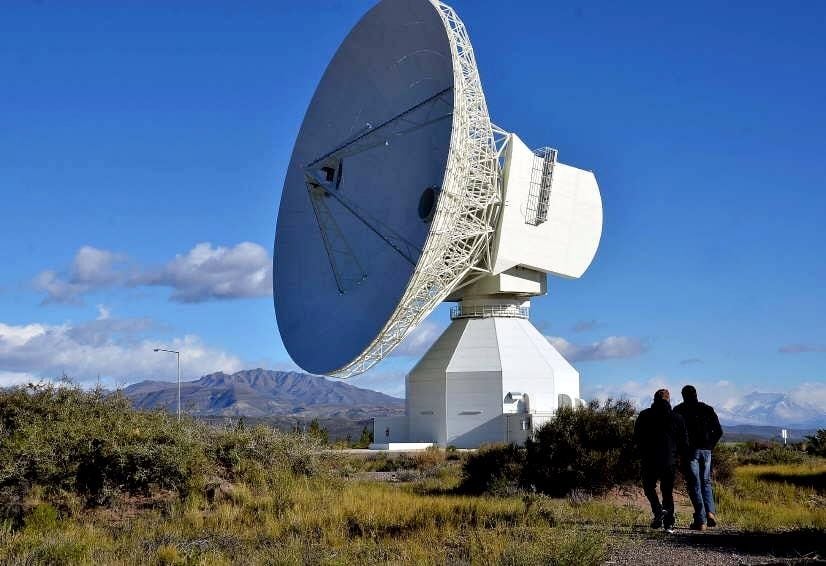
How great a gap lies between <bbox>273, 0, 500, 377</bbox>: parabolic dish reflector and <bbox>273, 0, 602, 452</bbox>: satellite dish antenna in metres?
0.06

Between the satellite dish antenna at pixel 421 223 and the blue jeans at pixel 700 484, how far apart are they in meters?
14.8

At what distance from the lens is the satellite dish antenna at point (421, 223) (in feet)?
91.6

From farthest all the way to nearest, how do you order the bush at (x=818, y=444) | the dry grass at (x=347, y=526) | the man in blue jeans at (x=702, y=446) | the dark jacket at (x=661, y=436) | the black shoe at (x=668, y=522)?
the bush at (x=818, y=444), the man in blue jeans at (x=702, y=446), the dark jacket at (x=661, y=436), the black shoe at (x=668, y=522), the dry grass at (x=347, y=526)

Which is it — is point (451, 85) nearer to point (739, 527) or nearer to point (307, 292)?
point (307, 292)

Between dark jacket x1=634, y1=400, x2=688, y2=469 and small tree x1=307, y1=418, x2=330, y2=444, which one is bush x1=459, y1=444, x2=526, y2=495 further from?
dark jacket x1=634, y1=400, x2=688, y2=469

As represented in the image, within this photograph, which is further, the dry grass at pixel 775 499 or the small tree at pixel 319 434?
the small tree at pixel 319 434

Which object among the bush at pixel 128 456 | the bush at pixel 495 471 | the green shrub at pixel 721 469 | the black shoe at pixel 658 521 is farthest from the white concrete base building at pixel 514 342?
the black shoe at pixel 658 521

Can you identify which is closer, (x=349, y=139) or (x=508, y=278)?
(x=349, y=139)

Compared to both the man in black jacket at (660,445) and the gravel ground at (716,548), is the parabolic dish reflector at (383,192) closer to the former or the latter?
the man in black jacket at (660,445)

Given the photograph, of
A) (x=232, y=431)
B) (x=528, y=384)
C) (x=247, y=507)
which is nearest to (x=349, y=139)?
(x=528, y=384)

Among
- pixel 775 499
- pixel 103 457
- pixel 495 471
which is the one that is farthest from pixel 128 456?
pixel 775 499

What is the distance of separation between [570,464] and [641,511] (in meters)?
3.28

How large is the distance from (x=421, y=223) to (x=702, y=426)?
1658 centimetres

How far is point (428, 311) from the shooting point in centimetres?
3020
